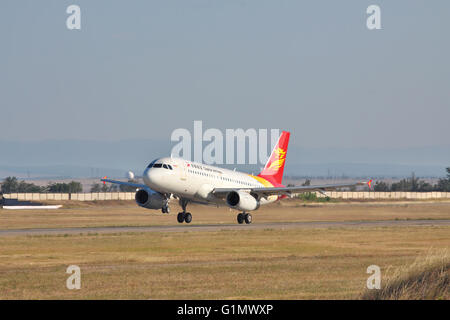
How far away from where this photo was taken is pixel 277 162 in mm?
72438

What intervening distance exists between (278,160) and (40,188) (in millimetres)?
112905

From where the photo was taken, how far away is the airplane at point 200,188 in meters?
53.9

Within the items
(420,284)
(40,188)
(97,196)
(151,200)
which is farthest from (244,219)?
(40,188)

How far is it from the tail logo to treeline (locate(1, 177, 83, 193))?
318ft

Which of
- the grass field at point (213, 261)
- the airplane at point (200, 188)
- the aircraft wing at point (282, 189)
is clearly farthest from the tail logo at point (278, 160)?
the grass field at point (213, 261)

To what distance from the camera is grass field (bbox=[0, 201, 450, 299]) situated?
77.4ft

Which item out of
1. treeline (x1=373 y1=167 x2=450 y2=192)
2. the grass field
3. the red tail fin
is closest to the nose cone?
the grass field

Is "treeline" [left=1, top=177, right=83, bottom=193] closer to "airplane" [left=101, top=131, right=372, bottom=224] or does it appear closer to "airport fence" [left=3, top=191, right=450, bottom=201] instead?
"airport fence" [left=3, top=191, right=450, bottom=201]

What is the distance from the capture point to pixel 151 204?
189 feet

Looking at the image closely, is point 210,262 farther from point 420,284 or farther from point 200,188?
point 200,188

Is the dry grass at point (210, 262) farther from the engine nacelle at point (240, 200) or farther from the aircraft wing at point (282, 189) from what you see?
the aircraft wing at point (282, 189)

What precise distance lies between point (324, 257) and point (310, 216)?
38.0 m

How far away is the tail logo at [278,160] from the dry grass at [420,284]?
52.0 m
